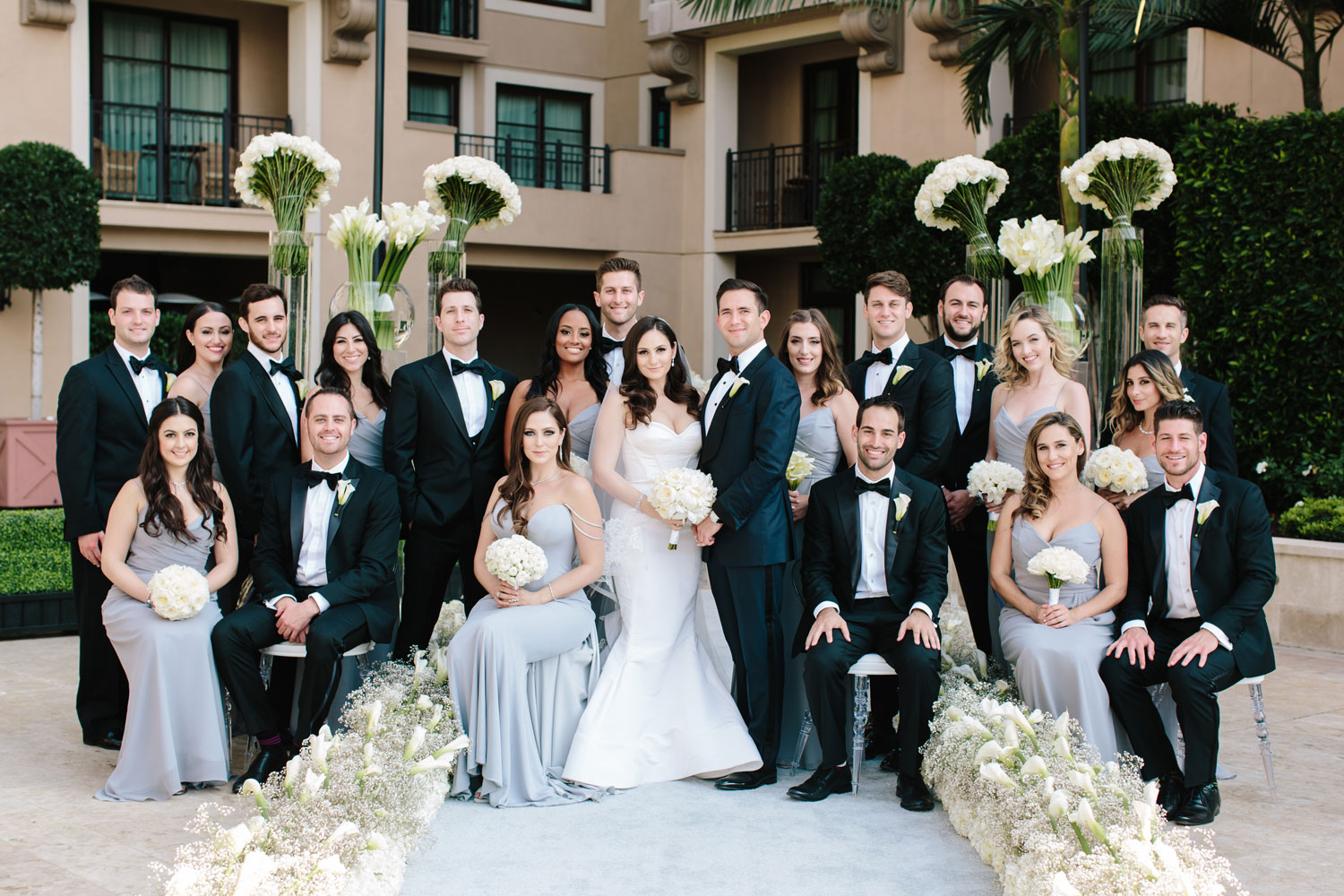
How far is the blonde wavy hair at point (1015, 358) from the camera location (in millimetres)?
6336

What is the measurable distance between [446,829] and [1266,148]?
8137 mm

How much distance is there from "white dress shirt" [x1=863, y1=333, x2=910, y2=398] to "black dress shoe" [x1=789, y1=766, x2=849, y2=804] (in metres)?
1.86

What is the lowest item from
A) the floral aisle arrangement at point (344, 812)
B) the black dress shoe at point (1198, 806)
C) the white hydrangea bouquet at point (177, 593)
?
the black dress shoe at point (1198, 806)

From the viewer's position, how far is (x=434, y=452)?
6.37 metres

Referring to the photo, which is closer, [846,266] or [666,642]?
[666,642]

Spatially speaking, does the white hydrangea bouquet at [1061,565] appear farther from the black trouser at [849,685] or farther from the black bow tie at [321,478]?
the black bow tie at [321,478]

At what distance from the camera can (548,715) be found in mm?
5883

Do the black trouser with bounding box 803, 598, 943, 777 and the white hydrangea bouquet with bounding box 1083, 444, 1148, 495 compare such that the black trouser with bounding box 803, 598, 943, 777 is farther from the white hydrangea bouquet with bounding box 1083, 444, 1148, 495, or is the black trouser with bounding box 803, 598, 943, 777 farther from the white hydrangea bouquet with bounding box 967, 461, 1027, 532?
the white hydrangea bouquet with bounding box 1083, 444, 1148, 495

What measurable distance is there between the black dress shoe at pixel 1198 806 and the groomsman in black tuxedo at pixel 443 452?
333 cm

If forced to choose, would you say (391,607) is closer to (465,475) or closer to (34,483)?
(465,475)

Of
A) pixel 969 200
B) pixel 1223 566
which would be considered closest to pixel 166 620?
pixel 1223 566

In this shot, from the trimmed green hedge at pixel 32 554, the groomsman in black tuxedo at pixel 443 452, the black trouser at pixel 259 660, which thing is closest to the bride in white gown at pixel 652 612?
the groomsman in black tuxedo at pixel 443 452

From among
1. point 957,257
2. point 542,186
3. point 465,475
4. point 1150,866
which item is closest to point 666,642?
point 465,475

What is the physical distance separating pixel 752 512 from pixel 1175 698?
1.92 m
